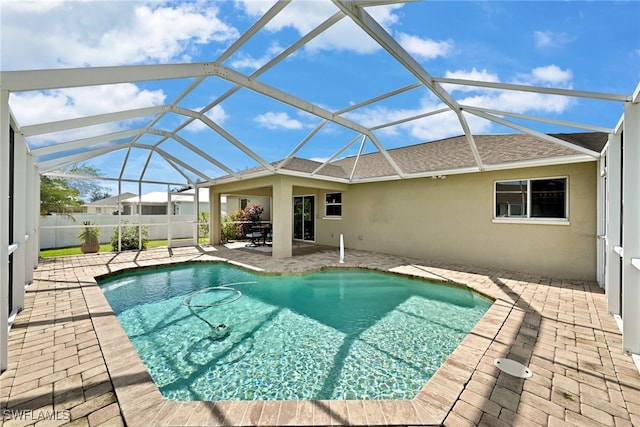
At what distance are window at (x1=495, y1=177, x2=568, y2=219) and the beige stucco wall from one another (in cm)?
23

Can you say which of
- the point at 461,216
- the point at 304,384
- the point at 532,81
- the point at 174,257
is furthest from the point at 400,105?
the point at 174,257

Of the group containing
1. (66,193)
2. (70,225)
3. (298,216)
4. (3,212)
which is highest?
(66,193)

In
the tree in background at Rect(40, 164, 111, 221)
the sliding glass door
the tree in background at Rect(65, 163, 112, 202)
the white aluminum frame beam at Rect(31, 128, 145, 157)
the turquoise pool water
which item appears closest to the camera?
the turquoise pool water

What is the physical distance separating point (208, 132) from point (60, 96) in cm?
341

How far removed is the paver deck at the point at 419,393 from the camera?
241 cm

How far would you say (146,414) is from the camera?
2.41m

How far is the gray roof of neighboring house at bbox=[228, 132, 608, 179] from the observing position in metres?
7.44

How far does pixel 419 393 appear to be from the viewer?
2.77 metres

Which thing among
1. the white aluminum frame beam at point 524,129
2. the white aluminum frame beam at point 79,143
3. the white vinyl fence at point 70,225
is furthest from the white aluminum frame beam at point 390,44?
the white vinyl fence at point 70,225

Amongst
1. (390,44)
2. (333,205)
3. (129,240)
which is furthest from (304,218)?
(390,44)

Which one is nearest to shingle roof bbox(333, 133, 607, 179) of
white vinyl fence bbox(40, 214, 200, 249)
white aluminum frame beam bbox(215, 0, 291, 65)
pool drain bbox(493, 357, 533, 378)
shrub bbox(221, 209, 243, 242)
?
pool drain bbox(493, 357, 533, 378)

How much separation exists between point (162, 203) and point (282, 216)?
36.7 ft

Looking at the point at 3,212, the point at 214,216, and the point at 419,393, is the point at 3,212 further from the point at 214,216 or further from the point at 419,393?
the point at 214,216

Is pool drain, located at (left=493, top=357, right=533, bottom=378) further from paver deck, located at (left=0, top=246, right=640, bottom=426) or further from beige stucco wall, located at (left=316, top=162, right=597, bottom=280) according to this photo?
beige stucco wall, located at (left=316, top=162, right=597, bottom=280)
